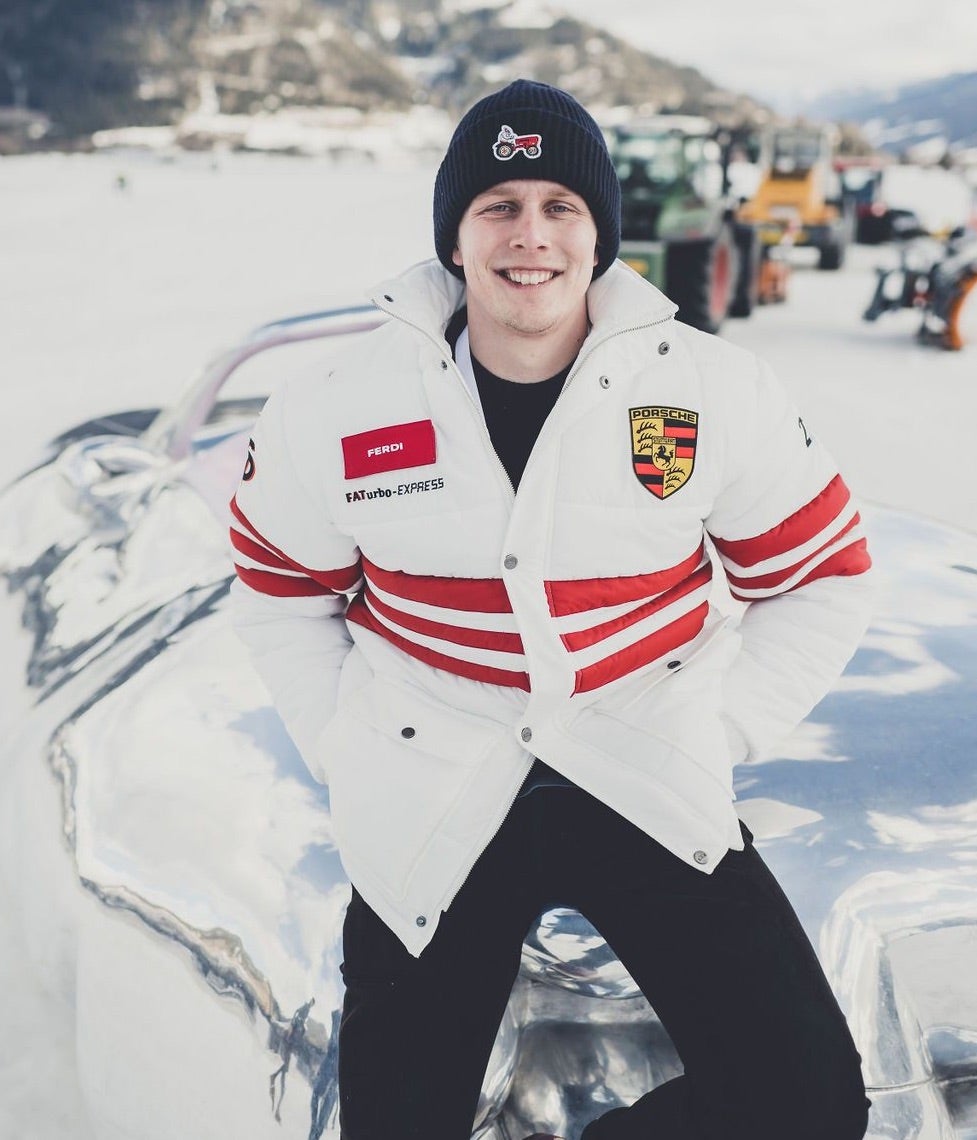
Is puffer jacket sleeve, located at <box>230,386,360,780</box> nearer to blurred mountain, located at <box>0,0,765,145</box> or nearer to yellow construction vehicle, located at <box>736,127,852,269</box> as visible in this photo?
yellow construction vehicle, located at <box>736,127,852,269</box>

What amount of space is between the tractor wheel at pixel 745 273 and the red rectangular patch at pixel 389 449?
8.12 meters

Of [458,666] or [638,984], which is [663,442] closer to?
[458,666]

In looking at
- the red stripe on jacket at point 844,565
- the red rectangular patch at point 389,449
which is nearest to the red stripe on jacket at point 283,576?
the red rectangular patch at point 389,449

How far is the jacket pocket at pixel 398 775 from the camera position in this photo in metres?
1.35

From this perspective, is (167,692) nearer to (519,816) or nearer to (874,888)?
(519,816)

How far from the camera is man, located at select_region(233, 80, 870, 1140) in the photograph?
1.29 m

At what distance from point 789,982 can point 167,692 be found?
116 centimetres

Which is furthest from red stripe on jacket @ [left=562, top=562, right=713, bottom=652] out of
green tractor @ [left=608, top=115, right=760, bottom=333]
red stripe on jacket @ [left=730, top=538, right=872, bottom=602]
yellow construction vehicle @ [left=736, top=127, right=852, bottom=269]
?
yellow construction vehicle @ [left=736, top=127, right=852, bottom=269]

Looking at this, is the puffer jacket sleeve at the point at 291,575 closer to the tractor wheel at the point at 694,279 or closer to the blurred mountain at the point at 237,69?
the tractor wheel at the point at 694,279

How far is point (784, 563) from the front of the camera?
1455mm

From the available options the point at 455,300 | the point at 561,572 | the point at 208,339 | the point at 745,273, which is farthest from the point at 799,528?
the point at 745,273

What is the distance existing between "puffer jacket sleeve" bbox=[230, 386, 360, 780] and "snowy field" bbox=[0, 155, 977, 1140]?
590 mm

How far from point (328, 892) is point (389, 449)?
0.59 m

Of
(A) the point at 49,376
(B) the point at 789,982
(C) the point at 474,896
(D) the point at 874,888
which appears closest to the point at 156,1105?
(C) the point at 474,896
